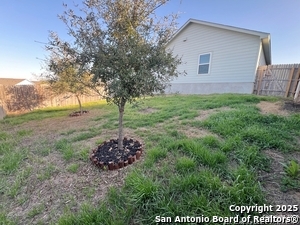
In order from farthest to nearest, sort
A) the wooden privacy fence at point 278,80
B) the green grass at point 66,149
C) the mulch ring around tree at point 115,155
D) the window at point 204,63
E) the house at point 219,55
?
1. the window at point 204,63
2. the house at point 219,55
3. the wooden privacy fence at point 278,80
4. the green grass at point 66,149
5. the mulch ring around tree at point 115,155

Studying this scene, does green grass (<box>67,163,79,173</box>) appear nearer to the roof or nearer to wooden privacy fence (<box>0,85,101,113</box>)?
wooden privacy fence (<box>0,85,101,113</box>)

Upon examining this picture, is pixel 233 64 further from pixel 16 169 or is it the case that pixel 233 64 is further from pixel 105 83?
pixel 16 169

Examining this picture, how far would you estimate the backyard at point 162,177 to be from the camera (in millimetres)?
1645

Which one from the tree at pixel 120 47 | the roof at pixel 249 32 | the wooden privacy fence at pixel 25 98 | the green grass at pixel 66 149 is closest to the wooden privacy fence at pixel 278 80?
the roof at pixel 249 32

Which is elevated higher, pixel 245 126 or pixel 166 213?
pixel 245 126

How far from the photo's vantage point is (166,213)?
1.55 metres

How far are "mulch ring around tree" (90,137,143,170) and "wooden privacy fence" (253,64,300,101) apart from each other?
8.46m

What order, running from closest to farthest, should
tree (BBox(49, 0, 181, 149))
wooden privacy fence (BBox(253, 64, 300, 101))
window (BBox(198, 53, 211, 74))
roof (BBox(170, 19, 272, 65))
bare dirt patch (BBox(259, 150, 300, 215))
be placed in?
bare dirt patch (BBox(259, 150, 300, 215)) → tree (BBox(49, 0, 181, 149)) → wooden privacy fence (BBox(253, 64, 300, 101)) → roof (BBox(170, 19, 272, 65)) → window (BBox(198, 53, 211, 74))

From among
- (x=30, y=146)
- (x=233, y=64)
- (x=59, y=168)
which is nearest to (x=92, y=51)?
(x=59, y=168)

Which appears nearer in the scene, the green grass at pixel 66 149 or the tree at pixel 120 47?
the tree at pixel 120 47

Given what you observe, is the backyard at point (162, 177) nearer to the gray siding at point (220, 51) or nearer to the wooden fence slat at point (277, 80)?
the wooden fence slat at point (277, 80)

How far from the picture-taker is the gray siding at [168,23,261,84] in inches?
333

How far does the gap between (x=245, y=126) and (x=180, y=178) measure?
2.43 meters

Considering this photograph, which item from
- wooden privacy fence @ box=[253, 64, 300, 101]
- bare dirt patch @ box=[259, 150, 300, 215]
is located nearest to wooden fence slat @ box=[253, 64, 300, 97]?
wooden privacy fence @ box=[253, 64, 300, 101]
